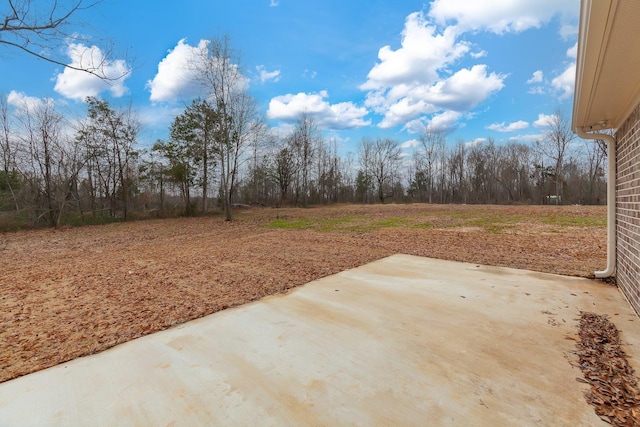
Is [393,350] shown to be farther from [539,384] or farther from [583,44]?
[583,44]

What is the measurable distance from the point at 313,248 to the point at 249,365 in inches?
190

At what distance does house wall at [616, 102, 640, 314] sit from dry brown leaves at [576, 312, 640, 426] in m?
0.74

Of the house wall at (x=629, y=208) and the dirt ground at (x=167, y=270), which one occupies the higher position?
the house wall at (x=629, y=208)

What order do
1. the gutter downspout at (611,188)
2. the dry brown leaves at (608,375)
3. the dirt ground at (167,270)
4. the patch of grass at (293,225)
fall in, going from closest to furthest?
1. the dry brown leaves at (608,375)
2. the dirt ground at (167,270)
3. the gutter downspout at (611,188)
4. the patch of grass at (293,225)

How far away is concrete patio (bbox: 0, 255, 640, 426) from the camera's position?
1593 millimetres

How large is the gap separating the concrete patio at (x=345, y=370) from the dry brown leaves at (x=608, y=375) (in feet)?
0.21

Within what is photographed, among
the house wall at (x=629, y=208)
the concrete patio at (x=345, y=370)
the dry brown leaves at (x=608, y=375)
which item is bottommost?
the concrete patio at (x=345, y=370)

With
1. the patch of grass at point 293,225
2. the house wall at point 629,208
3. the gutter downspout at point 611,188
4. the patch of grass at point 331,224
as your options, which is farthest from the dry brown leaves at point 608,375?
the patch of grass at point 293,225

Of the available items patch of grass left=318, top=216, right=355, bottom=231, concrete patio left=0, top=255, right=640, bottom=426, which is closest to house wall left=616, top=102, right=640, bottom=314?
concrete patio left=0, top=255, right=640, bottom=426

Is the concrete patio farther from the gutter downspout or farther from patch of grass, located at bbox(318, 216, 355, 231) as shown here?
patch of grass, located at bbox(318, 216, 355, 231)

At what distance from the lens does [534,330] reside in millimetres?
2463

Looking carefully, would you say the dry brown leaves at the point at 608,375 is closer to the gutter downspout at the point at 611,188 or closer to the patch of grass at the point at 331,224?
the gutter downspout at the point at 611,188

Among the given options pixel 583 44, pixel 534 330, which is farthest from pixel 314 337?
pixel 583 44

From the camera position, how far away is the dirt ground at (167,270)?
274 cm
